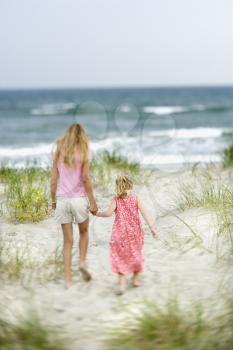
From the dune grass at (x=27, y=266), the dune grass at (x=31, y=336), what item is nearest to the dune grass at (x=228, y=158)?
the dune grass at (x=27, y=266)

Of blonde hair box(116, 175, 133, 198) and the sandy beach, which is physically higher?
blonde hair box(116, 175, 133, 198)

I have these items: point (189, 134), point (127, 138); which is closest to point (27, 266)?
point (127, 138)

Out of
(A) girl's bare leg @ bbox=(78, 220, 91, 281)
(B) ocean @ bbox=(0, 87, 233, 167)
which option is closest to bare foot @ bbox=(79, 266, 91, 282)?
(A) girl's bare leg @ bbox=(78, 220, 91, 281)

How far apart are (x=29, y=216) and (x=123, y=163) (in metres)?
3.02

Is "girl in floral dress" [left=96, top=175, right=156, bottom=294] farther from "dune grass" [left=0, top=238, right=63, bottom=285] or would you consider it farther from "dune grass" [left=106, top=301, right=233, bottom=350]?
"dune grass" [left=106, top=301, right=233, bottom=350]

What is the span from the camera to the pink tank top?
4941 mm

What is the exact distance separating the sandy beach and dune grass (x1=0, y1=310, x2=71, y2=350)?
114 mm

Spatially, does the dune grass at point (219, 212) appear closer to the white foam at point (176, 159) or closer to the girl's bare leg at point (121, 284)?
the girl's bare leg at point (121, 284)

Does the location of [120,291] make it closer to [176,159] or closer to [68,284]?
[68,284]

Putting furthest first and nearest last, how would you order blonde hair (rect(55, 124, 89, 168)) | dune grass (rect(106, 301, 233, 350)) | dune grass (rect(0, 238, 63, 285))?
dune grass (rect(0, 238, 63, 285))
blonde hair (rect(55, 124, 89, 168))
dune grass (rect(106, 301, 233, 350))

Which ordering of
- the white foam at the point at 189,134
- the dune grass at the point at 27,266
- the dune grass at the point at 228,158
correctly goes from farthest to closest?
Answer: the white foam at the point at 189,134
the dune grass at the point at 228,158
the dune grass at the point at 27,266

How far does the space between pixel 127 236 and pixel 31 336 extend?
1531mm

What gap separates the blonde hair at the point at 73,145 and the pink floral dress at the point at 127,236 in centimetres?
53

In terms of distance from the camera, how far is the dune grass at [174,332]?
383 centimetres
